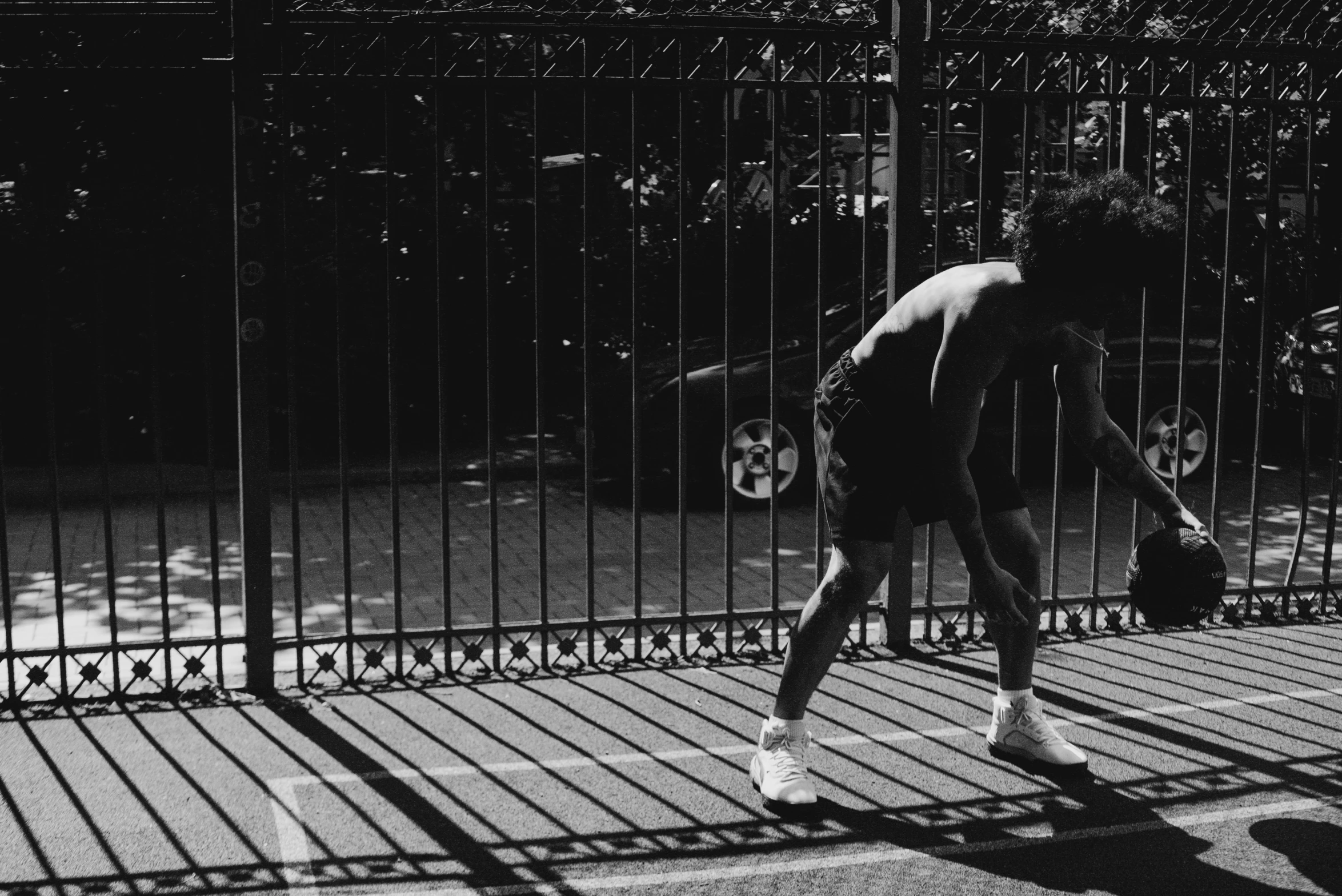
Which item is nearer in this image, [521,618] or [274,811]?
[274,811]

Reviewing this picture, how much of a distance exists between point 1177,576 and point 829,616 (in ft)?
3.38

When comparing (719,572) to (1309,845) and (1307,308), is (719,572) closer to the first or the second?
(1307,308)

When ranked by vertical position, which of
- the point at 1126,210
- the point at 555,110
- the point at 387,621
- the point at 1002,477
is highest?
the point at 555,110

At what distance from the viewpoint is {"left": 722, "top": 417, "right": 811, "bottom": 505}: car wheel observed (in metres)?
9.40

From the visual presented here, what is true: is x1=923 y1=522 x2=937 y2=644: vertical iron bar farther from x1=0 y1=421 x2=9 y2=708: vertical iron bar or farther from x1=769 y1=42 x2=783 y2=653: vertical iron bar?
x1=0 y1=421 x2=9 y2=708: vertical iron bar

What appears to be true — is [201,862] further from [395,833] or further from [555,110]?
[555,110]

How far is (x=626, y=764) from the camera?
15.4 feet

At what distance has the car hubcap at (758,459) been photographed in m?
9.39

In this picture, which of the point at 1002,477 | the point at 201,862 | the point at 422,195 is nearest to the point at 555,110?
the point at 422,195

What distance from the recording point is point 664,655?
5.89 m

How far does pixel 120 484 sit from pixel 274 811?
6.82m

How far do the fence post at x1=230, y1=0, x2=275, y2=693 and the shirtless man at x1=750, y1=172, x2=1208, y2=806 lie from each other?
1979 millimetres

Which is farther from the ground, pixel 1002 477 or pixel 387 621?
pixel 1002 477

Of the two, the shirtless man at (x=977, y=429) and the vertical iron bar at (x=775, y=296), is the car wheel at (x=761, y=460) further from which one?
the shirtless man at (x=977, y=429)
